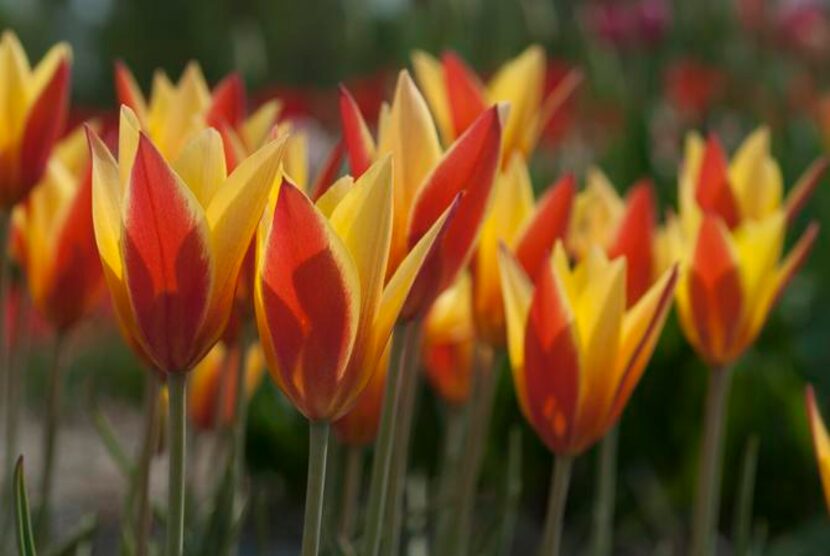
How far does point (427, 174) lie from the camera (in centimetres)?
93

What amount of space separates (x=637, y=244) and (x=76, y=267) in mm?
413

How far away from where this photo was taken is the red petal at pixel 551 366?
945 millimetres

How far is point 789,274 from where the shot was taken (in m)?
1.15

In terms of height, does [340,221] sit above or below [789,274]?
above

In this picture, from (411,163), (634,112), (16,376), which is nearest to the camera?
(411,163)

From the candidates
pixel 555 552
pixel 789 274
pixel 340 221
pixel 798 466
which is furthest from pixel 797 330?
pixel 340 221

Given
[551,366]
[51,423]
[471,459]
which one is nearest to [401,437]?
A: [471,459]

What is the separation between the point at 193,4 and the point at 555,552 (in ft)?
22.9

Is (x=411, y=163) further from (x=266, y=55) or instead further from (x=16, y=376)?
(x=266, y=55)

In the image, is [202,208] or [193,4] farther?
[193,4]

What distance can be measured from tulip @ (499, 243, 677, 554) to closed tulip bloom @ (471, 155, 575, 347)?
0.13 m

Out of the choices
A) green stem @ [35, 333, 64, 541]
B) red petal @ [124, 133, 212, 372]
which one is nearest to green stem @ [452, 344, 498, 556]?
green stem @ [35, 333, 64, 541]

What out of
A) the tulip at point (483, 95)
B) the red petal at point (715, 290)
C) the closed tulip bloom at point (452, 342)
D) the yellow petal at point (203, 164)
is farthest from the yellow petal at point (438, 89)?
the yellow petal at point (203, 164)

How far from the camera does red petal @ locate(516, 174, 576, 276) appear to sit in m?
1.10
